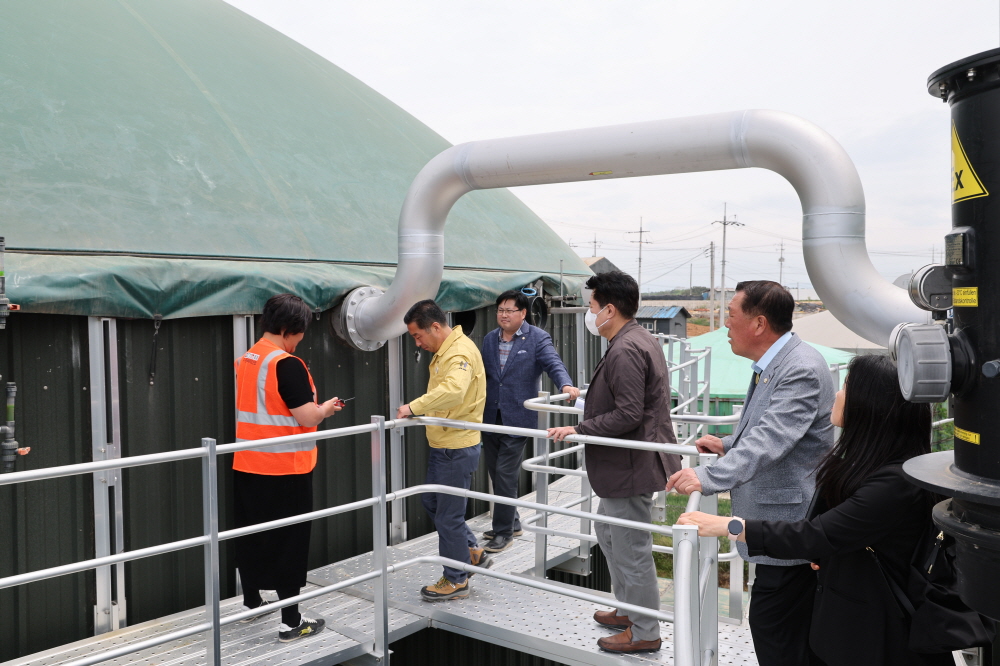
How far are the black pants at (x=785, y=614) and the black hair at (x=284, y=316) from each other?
9.39ft

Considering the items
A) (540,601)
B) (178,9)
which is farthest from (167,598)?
(178,9)

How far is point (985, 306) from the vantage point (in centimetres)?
180

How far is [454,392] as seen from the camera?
4.91 m

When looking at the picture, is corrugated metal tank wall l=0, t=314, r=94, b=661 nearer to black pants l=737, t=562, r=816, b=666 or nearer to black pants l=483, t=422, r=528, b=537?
black pants l=483, t=422, r=528, b=537

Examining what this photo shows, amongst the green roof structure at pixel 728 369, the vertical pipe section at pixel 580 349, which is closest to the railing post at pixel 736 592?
the vertical pipe section at pixel 580 349

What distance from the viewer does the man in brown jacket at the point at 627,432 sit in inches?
166

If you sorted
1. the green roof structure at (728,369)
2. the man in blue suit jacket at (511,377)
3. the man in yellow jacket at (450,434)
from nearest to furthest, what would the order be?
the man in yellow jacket at (450,434), the man in blue suit jacket at (511,377), the green roof structure at (728,369)

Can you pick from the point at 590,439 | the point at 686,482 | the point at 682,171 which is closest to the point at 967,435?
the point at 686,482

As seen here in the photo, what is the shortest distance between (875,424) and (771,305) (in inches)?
34.8

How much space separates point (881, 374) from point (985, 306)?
0.71m

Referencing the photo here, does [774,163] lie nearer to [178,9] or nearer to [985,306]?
[985,306]

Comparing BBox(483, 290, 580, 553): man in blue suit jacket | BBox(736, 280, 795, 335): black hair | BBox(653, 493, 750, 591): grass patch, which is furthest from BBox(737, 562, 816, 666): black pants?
BBox(653, 493, 750, 591): grass patch

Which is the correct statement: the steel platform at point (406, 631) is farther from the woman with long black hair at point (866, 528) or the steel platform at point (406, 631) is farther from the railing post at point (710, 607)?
the woman with long black hair at point (866, 528)

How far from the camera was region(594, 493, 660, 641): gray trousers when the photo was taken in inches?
169
